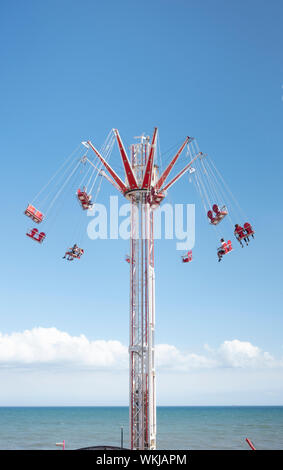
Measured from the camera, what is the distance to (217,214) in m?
29.3

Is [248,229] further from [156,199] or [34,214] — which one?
[34,214]

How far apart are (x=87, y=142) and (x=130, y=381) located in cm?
1609

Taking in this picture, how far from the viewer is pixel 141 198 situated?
30.2 m

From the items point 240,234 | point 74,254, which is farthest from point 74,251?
point 240,234

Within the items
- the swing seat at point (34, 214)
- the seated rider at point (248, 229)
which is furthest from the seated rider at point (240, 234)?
the swing seat at point (34, 214)

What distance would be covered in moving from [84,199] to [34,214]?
3.35 meters

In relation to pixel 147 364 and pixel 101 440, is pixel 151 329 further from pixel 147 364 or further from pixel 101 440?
pixel 101 440

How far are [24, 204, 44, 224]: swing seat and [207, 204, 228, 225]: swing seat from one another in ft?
35.9

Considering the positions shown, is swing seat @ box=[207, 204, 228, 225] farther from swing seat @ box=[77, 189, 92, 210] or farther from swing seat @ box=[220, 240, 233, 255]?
swing seat @ box=[77, 189, 92, 210]

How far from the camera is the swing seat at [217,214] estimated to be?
29.1 m

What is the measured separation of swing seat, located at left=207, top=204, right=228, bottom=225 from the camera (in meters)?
29.1

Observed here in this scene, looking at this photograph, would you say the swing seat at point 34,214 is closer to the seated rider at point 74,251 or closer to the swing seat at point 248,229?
the seated rider at point 74,251

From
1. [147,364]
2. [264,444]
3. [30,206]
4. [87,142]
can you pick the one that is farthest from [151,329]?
[264,444]

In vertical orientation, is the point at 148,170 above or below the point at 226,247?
above
